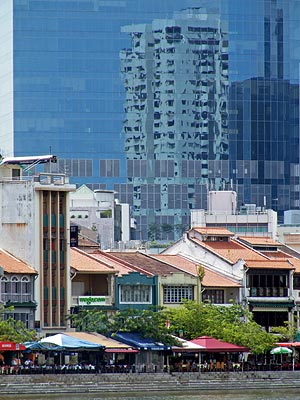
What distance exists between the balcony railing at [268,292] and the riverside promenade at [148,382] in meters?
21.3

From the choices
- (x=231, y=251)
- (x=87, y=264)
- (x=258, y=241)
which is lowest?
(x=87, y=264)

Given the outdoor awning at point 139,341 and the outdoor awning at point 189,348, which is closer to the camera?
the outdoor awning at point 139,341

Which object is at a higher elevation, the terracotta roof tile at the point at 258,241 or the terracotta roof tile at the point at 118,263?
the terracotta roof tile at the point at 258,241

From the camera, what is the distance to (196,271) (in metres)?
172

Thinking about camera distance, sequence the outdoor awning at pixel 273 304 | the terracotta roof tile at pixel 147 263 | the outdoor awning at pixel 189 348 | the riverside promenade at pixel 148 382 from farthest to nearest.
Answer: the outdoor awning at pixel 273 304 → the terracotta roof tile at pixel 147 263 → the outdoor awning at pixel 189 348 → the riverside promenade at pixel 148 382

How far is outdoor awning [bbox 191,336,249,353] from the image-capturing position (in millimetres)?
152625

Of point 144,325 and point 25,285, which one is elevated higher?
point 25,285

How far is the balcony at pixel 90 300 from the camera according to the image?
15925cm

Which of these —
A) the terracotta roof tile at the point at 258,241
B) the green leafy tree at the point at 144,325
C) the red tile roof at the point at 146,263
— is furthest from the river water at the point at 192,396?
the terracotta roof tile at the point at 258,241

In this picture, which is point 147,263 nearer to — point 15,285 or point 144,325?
point 144,325

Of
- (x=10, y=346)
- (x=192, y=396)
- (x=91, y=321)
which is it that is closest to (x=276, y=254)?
(x=91, y=321)

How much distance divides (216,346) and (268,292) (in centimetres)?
2356

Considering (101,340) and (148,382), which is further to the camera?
(101,340)

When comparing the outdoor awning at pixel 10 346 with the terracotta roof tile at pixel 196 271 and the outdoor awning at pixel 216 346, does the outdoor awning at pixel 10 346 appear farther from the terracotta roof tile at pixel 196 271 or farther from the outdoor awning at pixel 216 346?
the terracotta roof tile at pixel 196 271
